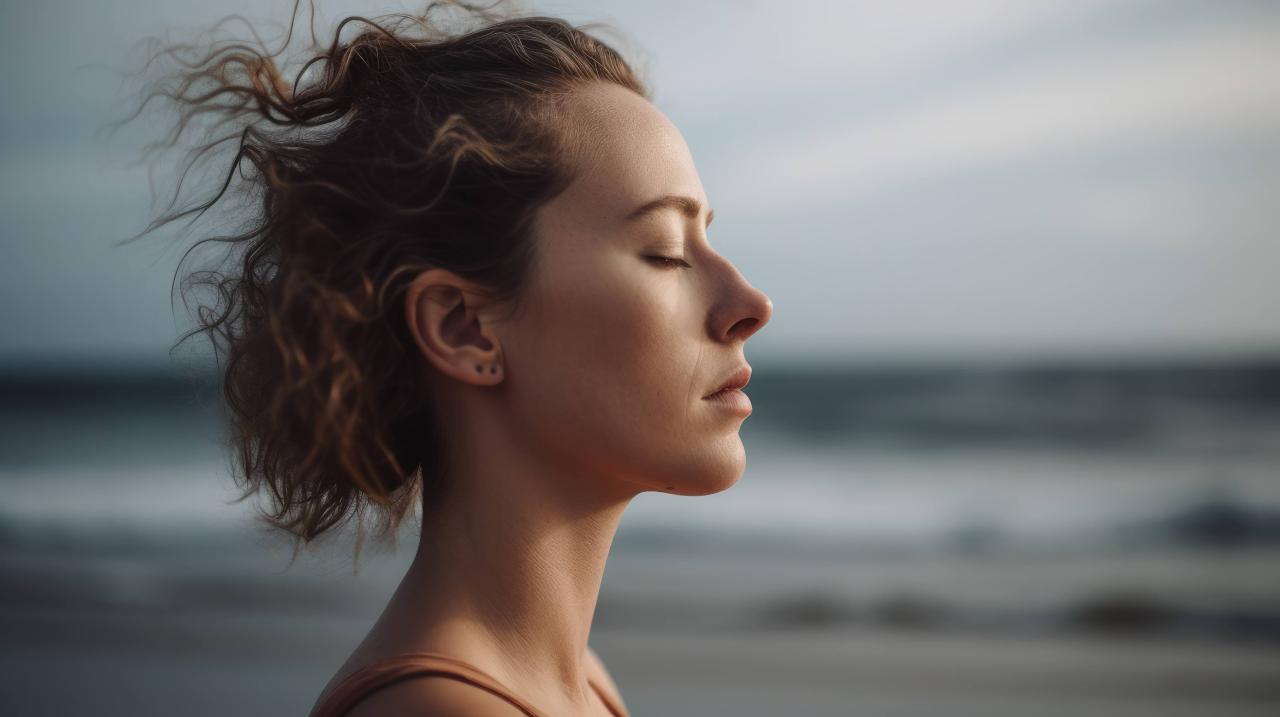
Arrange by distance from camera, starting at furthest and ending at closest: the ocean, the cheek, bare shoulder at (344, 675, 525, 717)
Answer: the ocean < the cheek < bare shoulder at (344, 675, 525, 717)

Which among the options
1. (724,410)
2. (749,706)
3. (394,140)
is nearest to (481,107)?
(394,140)

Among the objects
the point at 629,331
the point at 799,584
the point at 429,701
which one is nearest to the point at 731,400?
the point at 629,331

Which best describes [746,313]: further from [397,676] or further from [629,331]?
[397,676]

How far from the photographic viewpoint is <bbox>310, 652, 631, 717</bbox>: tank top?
1.30 metres

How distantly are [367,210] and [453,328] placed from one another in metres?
0.21

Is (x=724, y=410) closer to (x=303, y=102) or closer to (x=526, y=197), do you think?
(x=526, y=197)

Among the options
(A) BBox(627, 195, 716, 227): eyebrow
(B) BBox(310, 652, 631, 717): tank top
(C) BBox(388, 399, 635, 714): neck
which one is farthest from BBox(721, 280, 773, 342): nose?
(B) BBox(310, 652, 631, 717): tank top

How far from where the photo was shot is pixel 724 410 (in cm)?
148

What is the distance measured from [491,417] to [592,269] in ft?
0.84

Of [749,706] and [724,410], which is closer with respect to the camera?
[724,410]

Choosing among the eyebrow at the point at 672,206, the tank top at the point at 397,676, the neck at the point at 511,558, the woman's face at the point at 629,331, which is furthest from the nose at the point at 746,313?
the tank top at the point at 397,676

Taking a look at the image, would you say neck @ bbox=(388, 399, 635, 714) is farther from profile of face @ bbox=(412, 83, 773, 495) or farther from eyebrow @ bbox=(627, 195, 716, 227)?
eyebrow @ bbox=(627, 195, 716, 227)

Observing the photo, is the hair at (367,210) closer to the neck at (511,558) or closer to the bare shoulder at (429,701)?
the neck at (511,558)

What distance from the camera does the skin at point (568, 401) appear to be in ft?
4.66
